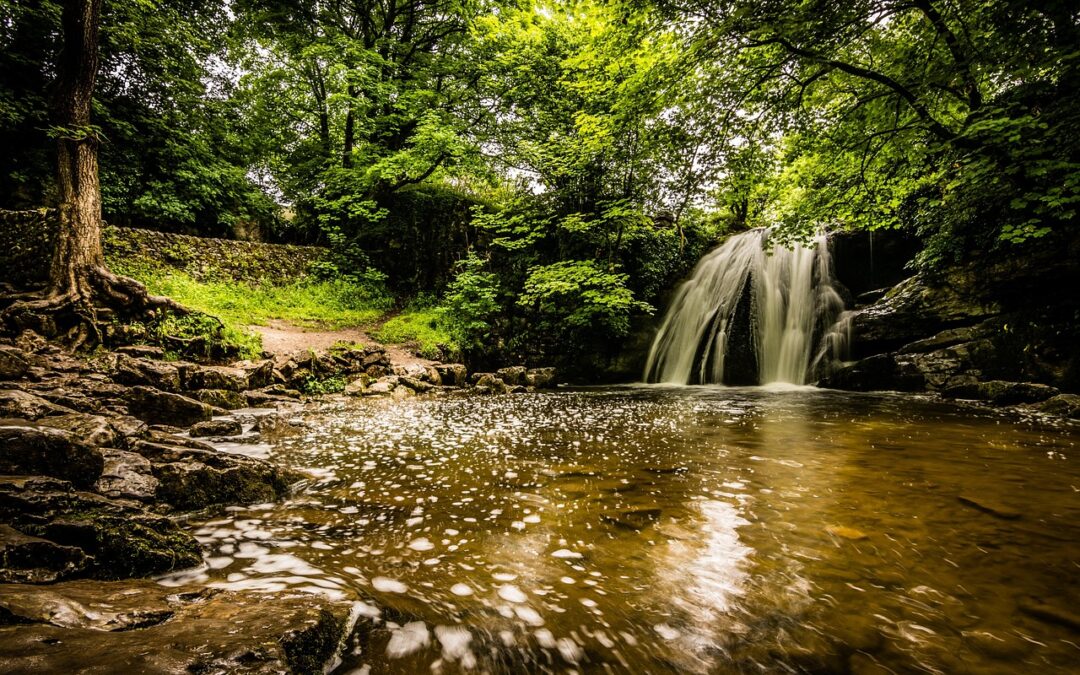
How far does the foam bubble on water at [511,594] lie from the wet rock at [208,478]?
2.12 meters

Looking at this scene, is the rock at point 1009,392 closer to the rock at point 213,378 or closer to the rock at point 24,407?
the rock at point 24,407

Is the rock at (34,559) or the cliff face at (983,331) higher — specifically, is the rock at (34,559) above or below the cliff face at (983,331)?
below

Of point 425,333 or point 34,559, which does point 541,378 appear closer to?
point 425,333

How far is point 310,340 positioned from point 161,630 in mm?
11772

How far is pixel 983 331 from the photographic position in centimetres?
844

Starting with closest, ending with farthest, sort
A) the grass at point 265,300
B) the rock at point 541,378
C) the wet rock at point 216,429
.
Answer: the wet rock at point 216,429 → the grass at point 265,300 → the rock at point 541,378

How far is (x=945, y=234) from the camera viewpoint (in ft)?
30.7

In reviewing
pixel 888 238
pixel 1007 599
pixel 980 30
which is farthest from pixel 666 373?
pixel 1007 599

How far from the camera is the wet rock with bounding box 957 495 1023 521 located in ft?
8.73

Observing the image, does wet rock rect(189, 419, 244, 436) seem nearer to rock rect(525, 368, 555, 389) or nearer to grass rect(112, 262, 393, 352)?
grass rect(112, 262, 393, 352)

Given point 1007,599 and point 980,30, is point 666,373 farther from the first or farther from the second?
point 1007,599

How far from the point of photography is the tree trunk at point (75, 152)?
302 inches

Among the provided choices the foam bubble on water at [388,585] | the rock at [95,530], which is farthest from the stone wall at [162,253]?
the foam bubble on water at [388,585]

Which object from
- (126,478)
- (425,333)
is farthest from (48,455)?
(425,333)
